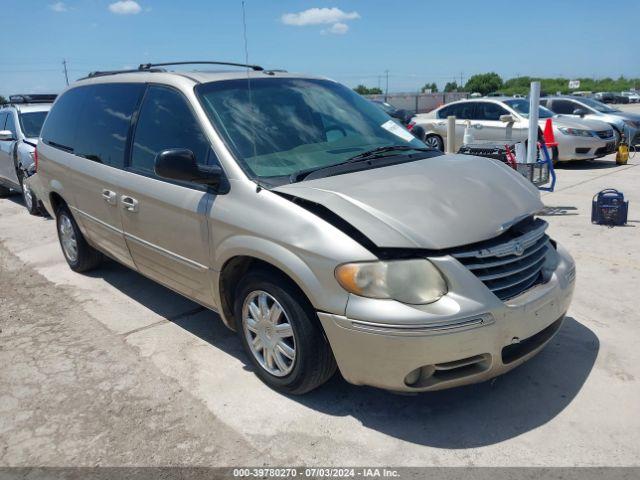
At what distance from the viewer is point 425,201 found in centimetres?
290

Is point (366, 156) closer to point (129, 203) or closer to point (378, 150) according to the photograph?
point (378, 150)

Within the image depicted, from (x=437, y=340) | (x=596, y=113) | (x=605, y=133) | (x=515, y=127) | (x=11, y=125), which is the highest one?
(x=11, y=125)

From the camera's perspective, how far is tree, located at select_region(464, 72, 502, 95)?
8181 cm

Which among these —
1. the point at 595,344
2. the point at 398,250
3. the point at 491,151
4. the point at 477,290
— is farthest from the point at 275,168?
the point at 491,151

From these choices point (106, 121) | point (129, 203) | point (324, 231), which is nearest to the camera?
point (324, 231)

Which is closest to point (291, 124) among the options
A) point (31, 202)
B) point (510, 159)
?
point (510, 159)

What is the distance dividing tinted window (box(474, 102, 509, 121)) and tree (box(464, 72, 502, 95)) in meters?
72.0

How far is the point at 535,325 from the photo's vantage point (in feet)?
9.45

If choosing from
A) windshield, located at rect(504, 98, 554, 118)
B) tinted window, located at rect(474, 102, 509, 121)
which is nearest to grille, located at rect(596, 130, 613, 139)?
windshield, located at rect(504, 98, 554, 118)

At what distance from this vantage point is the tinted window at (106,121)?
4.27 metres

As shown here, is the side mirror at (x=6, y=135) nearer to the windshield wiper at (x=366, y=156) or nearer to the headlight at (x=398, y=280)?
the windshield wiper at (x=366, y=156)

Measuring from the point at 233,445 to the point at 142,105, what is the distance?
258 centimetres

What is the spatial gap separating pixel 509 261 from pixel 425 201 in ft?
1.75

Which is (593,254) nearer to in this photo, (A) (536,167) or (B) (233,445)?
(A) (536,167)
